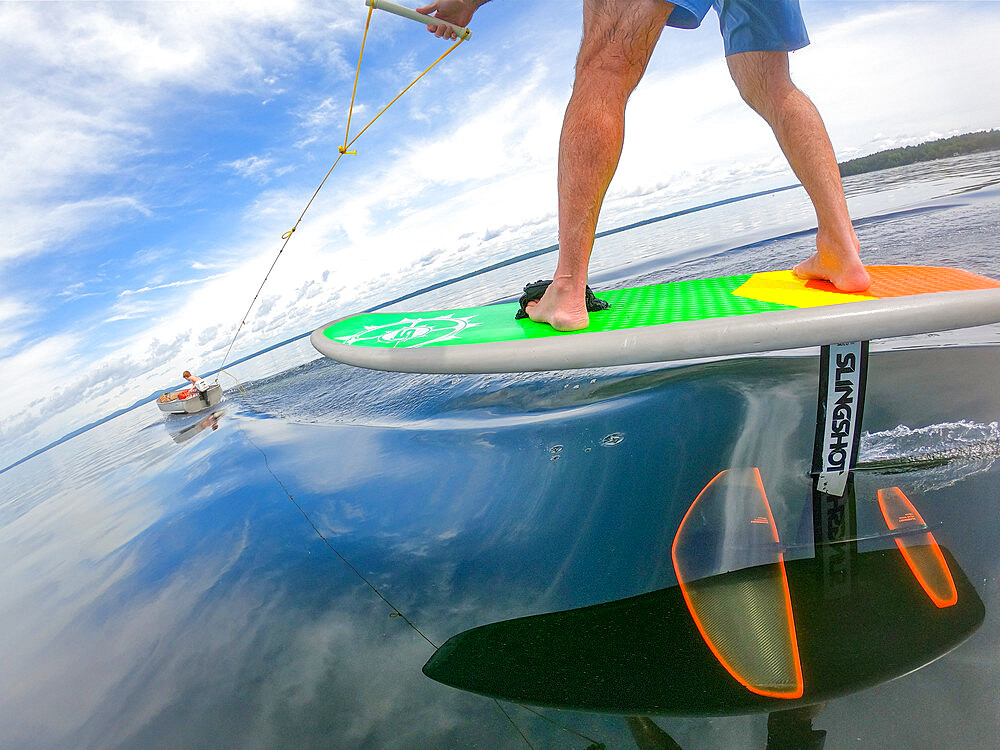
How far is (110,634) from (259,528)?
66 cm

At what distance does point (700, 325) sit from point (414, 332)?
1.27 m

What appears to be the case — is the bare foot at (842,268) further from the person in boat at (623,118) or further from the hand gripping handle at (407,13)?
the hand gripping handle at (407,13)

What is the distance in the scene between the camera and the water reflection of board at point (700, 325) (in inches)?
45.1

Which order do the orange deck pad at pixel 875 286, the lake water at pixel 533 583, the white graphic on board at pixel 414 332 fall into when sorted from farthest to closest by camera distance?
the white graphic on board at pixel 414 332 → the orange deck pad at pixel 875 286 → the lake water at pixel 533 583

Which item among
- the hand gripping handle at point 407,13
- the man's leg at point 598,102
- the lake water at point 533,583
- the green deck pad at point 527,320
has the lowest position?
the lake water at point 533,583

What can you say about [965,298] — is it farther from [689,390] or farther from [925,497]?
[689,390]

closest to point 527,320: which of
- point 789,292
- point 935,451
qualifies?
point 789,292

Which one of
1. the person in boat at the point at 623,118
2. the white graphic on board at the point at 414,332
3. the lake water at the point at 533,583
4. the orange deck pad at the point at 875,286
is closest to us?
the lake water at the point at 533,583

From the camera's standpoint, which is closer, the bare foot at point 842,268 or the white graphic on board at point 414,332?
the bare foot at point 842,268

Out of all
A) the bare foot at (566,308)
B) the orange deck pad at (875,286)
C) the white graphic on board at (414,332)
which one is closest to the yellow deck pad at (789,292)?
the orange deck pad at (875,286)

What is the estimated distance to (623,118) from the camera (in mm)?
1471

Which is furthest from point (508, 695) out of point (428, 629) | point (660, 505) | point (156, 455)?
point (156, 455)

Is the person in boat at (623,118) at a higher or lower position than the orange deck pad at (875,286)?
higher

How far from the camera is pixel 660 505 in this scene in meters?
1.71
